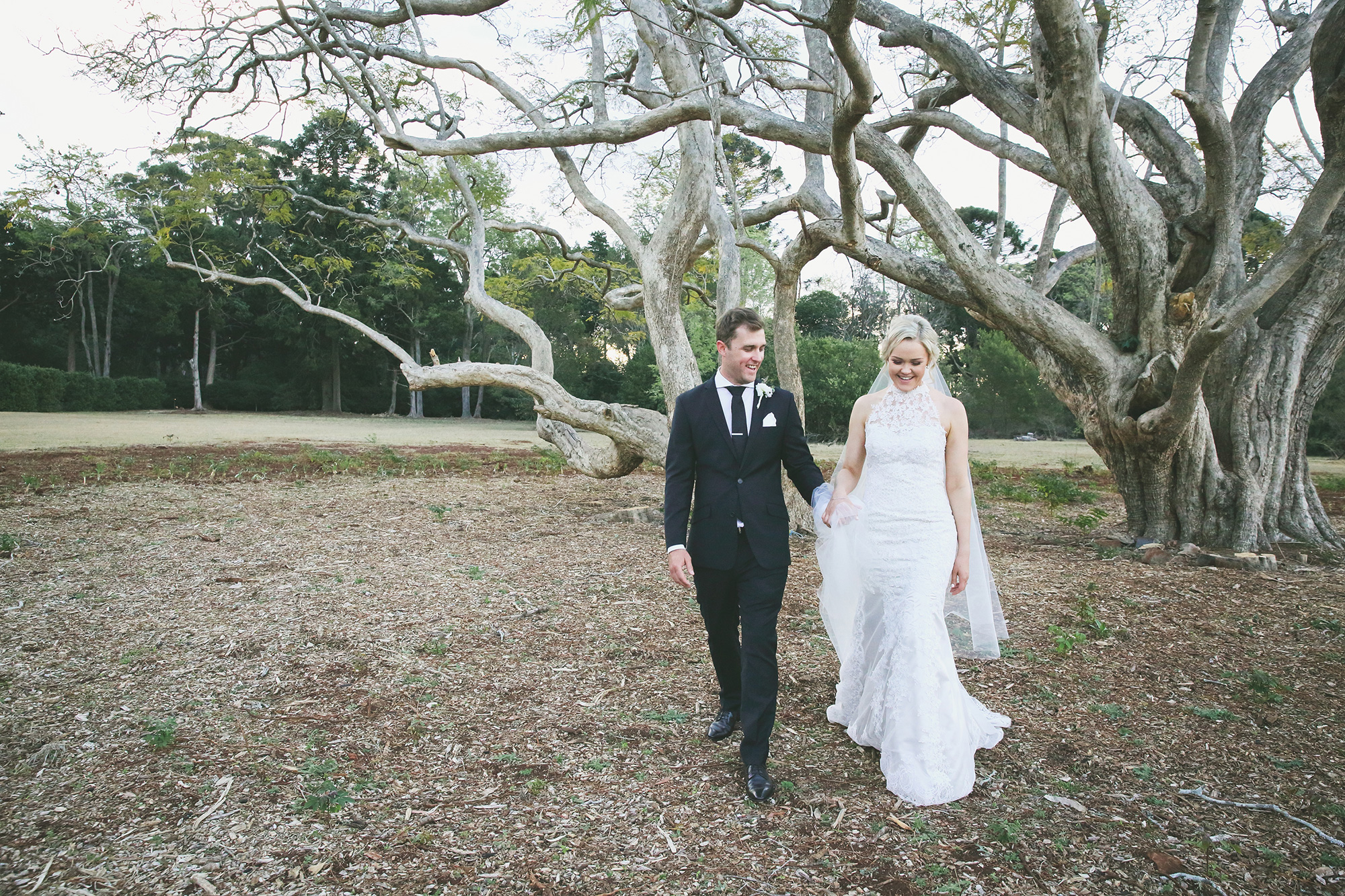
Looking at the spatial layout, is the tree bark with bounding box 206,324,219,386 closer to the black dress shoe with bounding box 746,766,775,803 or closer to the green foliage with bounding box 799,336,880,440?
the green foliage with bounding box 799,336,880,440

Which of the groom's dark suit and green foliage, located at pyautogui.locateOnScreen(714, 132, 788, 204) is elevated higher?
green foliage, located at pyautogui.locateOnScreen(714, 132, 788, 204)

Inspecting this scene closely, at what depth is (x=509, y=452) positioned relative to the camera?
20.3 metres

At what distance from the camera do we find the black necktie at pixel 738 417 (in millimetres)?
3254

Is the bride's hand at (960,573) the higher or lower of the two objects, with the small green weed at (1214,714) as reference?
higher

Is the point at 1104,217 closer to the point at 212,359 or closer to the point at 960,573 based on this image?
the point at 960,573

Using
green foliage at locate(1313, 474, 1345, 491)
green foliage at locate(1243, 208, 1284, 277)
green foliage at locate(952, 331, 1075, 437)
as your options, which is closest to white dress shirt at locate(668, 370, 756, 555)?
green foliage at locate(1243, 208, 1284, 277)

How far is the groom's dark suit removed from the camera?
3090 millimetres

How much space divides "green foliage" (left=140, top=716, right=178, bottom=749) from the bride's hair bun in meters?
3.51

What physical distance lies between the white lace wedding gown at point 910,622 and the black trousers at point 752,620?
1.60 feet

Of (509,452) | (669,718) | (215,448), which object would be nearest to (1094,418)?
(669,718)

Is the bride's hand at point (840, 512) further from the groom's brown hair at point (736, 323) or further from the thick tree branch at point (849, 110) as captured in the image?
the thick tree branch at point (849, 110)

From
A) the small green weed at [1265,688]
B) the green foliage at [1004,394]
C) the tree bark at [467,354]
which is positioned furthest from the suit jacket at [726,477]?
the tree bark at [467,354]

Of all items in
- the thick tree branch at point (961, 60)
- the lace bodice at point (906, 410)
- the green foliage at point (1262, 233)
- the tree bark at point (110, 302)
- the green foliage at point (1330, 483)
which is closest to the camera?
the lace bodice at point (906, 410)

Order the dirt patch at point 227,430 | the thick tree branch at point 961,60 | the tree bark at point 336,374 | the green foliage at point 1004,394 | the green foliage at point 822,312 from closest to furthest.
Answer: the thick tree branch at point 961,60 < the dirt patch at point 227,430 < the green foliage at point 1004,394 < the green foliage at point 822,312 < the tree bark at point 336,374
